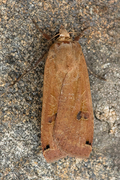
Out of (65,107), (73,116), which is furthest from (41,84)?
(73,116)

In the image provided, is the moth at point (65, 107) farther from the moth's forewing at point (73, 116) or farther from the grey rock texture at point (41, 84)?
the grey rock texture at point (41, 84)

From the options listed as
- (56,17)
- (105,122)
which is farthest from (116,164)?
(56,17)

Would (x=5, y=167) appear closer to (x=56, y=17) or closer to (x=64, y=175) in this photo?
(x=64, y=175)

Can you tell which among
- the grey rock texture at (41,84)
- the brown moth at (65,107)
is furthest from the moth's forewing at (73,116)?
the grey rock texture at (41,84)

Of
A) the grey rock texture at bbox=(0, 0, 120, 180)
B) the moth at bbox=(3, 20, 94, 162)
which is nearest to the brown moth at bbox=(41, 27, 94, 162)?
the moth at bbox=(3, 20, 94, 162)

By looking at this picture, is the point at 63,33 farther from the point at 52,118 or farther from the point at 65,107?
the point at 52,118
